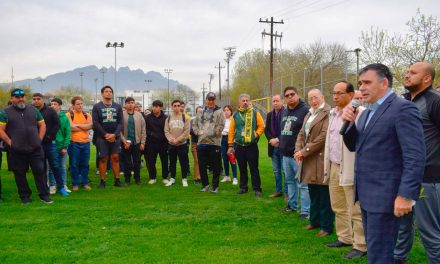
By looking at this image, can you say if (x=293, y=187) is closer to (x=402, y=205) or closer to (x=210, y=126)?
(x=210, y=126)

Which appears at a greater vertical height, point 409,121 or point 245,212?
point 409,121

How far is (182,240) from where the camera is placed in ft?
18.5

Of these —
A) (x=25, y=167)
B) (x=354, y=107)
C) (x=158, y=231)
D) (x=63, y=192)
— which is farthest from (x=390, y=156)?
(x=63, y=192)

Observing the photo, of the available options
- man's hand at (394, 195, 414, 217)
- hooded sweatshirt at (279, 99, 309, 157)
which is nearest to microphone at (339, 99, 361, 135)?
man's hand at (394, 195, 414, 217)

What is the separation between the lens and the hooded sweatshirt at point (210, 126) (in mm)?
8961

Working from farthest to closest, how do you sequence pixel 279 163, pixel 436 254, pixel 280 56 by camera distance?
pixel 280 56, pixel 279 163, pixel 436 254

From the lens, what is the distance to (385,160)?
3133 mm

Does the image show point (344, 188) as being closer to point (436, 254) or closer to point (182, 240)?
point (436, 254)

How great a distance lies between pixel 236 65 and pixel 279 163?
55404 millimetres

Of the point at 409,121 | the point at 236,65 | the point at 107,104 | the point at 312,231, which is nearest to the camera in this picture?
the point at 409,121

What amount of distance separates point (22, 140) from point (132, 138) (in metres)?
2.94

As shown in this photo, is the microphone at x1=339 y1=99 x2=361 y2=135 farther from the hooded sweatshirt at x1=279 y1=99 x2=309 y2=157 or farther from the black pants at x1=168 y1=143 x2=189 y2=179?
the black pants at x1=168 y1=143 x2=189 y2=179

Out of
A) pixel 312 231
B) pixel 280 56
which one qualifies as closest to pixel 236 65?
pixel 280 56

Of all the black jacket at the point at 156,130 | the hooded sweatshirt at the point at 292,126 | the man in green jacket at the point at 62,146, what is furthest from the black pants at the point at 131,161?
the hooded sweatshirt at the point at 292,126
